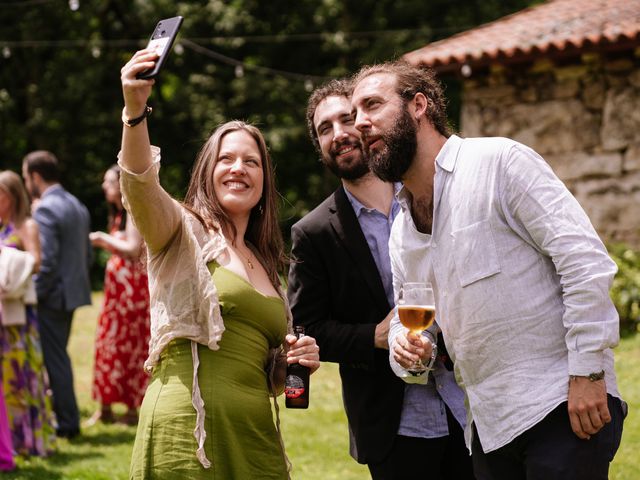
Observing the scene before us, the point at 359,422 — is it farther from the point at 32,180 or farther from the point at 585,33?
the point at 585,33

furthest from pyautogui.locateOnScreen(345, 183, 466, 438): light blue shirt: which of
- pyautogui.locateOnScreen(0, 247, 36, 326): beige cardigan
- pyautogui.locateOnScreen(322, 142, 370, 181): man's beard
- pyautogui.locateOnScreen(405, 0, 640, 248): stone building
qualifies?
pyautogui.locateOnScreen(405, 0, 640, 248): stone building

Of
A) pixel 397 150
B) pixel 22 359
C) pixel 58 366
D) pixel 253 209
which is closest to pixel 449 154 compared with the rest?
pixel 397 150

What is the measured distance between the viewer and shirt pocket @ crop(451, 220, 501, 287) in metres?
3.03

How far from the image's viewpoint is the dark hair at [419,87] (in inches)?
131

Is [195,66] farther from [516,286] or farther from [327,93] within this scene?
[516,286]

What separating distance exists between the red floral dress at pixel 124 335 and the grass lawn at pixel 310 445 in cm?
35

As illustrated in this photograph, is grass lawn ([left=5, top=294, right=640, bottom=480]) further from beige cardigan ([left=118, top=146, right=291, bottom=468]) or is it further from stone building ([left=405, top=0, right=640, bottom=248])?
beige cardigan ([left=118, top=146, right=291, bottom=468])

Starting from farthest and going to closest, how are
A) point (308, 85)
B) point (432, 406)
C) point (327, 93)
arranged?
point (308, 85) < point (327, 93) < point (432, 406)

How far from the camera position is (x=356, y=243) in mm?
4059

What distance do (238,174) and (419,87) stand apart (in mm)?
814

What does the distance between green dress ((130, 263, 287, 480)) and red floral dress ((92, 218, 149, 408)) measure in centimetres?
516

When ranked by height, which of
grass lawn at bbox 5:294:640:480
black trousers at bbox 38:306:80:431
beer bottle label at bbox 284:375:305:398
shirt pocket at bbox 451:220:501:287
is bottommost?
grass lawn at bbox 5:294:640:480

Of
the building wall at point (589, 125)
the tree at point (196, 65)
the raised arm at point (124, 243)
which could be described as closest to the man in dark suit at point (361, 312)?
the raised arm at point (124, 243)

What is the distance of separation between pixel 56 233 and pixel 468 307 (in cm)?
589
